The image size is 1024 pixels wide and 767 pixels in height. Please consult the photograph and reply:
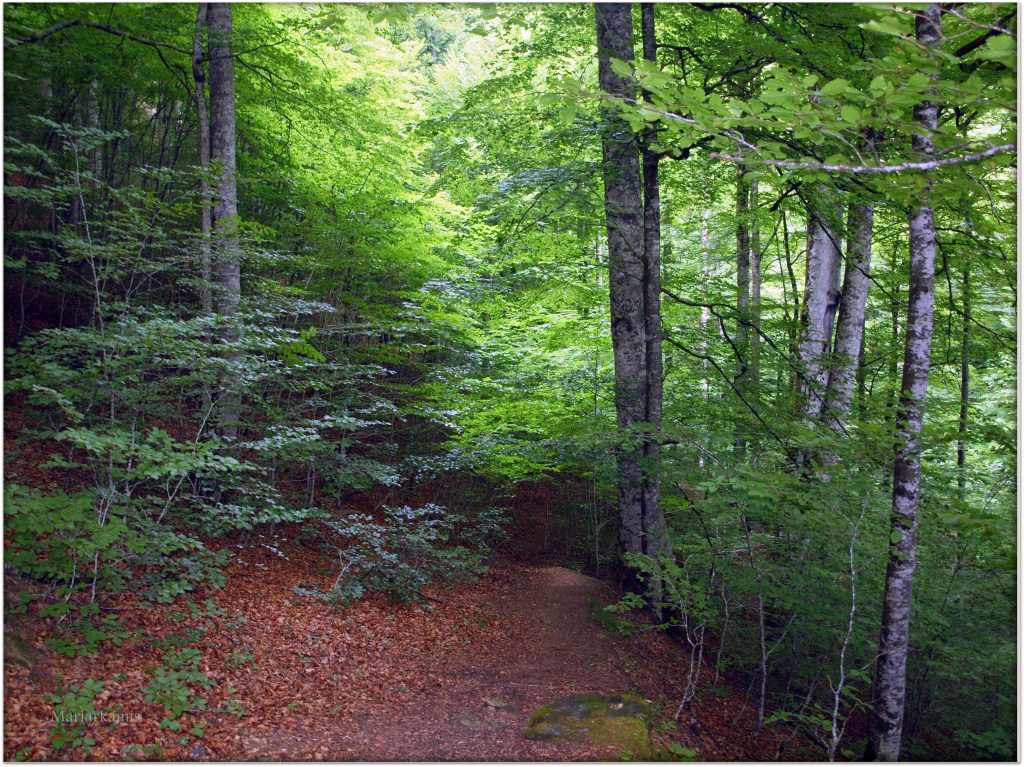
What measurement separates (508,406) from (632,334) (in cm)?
253

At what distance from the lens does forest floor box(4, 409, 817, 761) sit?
12.1 feet

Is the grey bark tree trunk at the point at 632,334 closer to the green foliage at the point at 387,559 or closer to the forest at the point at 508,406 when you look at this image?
the forest at the point at 508,406

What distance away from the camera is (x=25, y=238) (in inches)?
273

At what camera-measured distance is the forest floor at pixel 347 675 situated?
12.1 ft

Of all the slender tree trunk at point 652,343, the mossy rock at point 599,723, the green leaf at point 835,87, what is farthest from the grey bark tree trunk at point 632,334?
the green leaf at point 835,87

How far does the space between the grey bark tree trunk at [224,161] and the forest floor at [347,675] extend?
179 centimetres

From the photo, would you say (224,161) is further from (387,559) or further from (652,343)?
(652,343)

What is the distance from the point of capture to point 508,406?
885 centimetres

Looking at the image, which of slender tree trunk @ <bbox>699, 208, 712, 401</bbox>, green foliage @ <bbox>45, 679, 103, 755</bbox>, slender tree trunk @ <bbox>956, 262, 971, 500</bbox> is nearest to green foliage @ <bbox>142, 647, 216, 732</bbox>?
green foliage @ <bbox>45, 679, 103, 755</bbox>

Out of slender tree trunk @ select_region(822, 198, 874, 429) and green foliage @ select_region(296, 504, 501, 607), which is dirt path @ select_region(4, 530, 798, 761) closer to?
green foliage @ select_region(296, 504, 501, 607)

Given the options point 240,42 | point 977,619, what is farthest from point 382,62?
point 977,619

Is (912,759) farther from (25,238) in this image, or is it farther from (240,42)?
(25,238)

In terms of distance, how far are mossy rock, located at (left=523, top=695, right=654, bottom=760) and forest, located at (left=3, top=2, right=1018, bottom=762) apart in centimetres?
4

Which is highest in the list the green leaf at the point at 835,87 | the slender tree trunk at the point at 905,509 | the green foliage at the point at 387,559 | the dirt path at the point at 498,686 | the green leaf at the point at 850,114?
the green leaf at the point at 835,87
